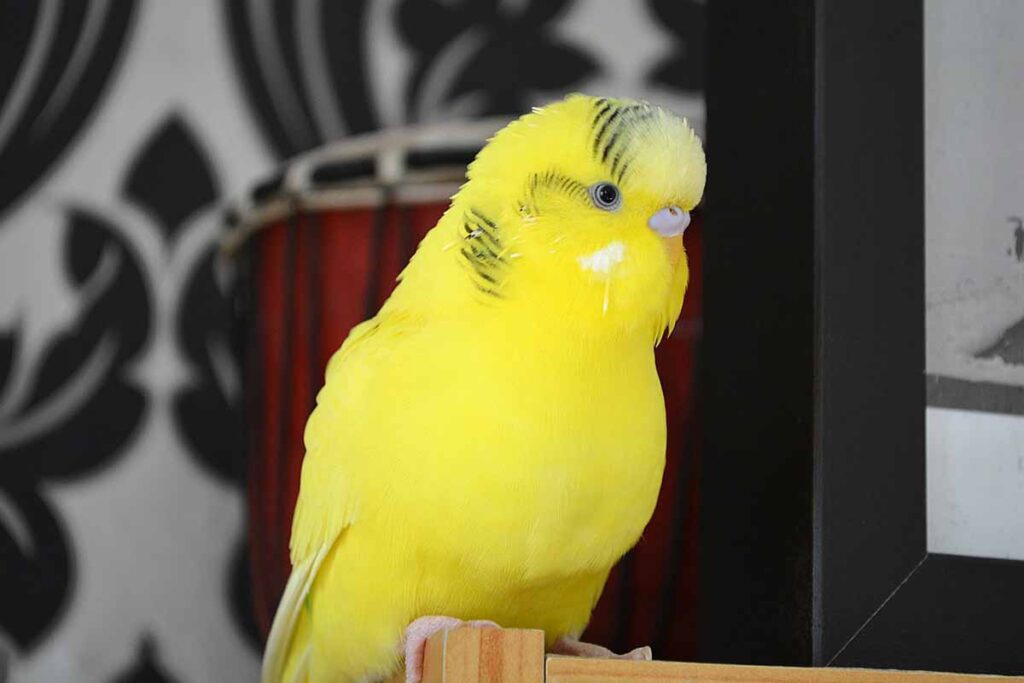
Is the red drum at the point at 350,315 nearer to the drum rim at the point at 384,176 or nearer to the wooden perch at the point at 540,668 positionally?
the drum rim at the point at 384,176

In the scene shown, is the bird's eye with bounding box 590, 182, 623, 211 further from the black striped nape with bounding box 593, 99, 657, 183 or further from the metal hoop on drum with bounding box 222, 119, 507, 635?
the metal hoop on drum with bounding box 222, 119, 507, 635

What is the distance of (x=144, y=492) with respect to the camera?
1068mm

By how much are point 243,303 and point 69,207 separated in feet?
0.65

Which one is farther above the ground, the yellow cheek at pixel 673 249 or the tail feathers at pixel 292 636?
the yellow cheek at pixel 673 249

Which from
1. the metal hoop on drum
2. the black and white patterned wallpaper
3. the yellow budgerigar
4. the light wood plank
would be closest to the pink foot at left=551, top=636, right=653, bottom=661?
the yellow budgerigar

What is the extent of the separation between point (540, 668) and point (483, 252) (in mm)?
198

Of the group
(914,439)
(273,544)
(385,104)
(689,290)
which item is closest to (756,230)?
(914,439)

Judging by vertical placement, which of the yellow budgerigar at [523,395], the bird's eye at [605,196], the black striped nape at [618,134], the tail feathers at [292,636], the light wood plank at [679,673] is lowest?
the tail feathers at [292,636]

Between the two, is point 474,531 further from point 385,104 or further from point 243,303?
point 385,104

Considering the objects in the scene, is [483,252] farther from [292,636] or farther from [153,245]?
[153,245]

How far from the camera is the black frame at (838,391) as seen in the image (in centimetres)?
59

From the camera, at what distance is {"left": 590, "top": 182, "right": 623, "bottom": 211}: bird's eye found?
58 cm

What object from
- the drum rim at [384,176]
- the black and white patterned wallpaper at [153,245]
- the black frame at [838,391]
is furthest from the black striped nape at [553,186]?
the black and white patterned wallpaper at [153,245]

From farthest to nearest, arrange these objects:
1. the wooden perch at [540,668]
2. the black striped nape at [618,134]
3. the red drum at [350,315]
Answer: the red drum at [350,315] → the black striped nape at [618,134] → the wooden perch at [540,668]
